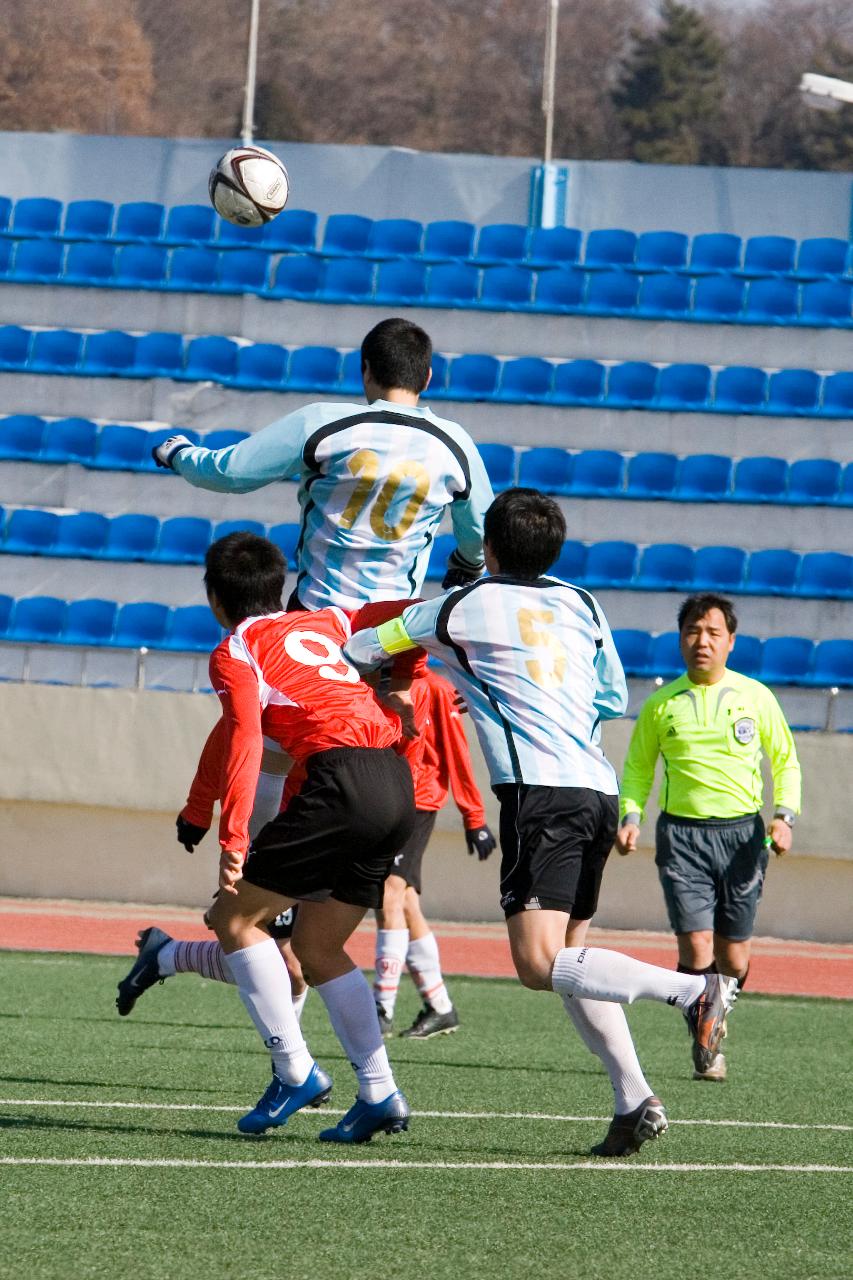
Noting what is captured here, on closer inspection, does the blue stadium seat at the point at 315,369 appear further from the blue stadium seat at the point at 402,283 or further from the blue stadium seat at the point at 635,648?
the blue stadium seat at the point at 635,648

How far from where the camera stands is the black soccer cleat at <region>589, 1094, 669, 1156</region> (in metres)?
4.47

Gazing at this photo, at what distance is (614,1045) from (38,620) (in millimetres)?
11506

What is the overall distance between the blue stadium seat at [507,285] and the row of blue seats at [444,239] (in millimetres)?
106

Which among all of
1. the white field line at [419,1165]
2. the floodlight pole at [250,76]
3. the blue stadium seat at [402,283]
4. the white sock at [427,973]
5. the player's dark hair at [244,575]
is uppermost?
the floodlight pole at [250,76]

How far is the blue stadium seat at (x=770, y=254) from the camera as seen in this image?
56.2 feet

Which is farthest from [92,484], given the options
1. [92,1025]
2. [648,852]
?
[92,1025]

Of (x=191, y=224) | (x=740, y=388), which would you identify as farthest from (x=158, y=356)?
(x=740, y=388)

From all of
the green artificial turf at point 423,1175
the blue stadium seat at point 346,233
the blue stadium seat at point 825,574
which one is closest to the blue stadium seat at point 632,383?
the blue stadium seat at point 825,574

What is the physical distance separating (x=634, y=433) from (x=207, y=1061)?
35.1 ft

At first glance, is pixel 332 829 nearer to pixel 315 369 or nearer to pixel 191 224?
pixel 315 369

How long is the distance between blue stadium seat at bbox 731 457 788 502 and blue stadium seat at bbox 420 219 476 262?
3.69 metres

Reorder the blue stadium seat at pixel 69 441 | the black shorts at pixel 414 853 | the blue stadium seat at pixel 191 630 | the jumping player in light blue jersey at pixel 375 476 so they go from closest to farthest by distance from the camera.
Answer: the jumping player in light blue jersey at pixel 375 476 → the black shorts at pixel 414 853 → the blue stadium seat at pixel 191 630 → the blue stadium seat at pixel 69 441

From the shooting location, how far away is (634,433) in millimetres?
16266

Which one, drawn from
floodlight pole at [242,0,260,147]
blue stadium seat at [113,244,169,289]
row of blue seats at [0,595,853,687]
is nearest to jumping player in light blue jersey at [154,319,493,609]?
row of blue seats at [0,595,853,687]
